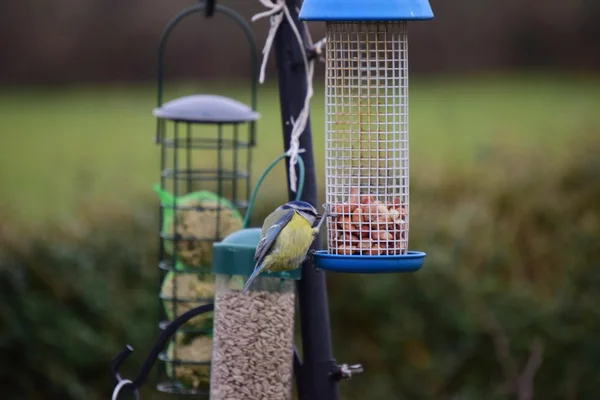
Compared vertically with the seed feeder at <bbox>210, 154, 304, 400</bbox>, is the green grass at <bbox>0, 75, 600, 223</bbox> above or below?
above

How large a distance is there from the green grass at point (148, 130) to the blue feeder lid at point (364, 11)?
3.76m

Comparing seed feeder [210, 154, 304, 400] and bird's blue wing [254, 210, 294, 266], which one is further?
seed feeder [210, 154, 304, 400]

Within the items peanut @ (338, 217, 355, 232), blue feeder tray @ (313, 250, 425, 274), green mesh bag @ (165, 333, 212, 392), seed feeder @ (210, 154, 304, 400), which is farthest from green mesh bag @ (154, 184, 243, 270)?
blue feeder tray @ (313, 250, 425, 274)

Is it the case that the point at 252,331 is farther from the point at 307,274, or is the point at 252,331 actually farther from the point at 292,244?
the point at 292,244

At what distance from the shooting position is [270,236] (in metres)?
3.32

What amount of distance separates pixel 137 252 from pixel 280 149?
1.91 m

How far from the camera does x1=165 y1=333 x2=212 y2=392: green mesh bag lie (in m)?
4.61

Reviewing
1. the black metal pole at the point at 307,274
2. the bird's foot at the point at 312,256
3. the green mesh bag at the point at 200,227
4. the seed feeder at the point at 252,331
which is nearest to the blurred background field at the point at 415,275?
the green mesh bag at the point at 200,227

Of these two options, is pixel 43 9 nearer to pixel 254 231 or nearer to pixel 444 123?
pixel 444 123

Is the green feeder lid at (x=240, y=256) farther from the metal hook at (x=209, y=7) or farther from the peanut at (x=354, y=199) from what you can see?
the metal hook at (x=209, y=7)

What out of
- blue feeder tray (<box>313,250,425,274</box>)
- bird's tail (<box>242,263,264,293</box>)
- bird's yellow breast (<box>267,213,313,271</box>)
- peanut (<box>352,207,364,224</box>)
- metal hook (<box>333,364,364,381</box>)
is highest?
peanut (<box>352,207,364,224</box>)

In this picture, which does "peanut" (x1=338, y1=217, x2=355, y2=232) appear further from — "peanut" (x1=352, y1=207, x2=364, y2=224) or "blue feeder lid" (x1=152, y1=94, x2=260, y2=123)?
"blue feeder lid" (x1=152, y1=94, x2=260, y2=123)

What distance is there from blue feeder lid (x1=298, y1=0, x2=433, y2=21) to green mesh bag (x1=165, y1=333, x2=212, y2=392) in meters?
1.99

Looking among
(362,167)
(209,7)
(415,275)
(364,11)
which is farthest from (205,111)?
(415,275)
